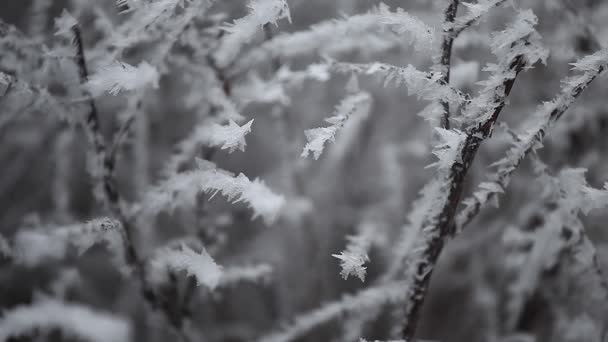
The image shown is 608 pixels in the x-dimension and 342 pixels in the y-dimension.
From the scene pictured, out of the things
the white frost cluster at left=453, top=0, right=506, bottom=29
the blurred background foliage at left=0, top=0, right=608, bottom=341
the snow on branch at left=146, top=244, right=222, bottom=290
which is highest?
the white frost cluster at left=453, top=0, right=506, bottom=29

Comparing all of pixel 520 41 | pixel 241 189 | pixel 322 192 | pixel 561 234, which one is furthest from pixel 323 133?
pixel 322 192

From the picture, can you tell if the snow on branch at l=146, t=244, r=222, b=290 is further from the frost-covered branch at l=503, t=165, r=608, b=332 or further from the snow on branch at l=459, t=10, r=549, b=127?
the frost-covered branch at l=503, t=165, r=608, b=332

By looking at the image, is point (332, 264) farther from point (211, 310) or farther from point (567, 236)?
point (567, 236)

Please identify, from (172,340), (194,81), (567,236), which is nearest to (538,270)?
(567,236)

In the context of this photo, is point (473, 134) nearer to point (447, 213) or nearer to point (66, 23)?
point (447, 213)

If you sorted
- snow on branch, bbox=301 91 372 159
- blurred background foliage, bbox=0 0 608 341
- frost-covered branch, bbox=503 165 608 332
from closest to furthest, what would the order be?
snow on branch, bbox=301 91 372 159 → frost-covered branch, bbox=503 165 608 332 → blurred background foliage, bbox=0 0 608 341

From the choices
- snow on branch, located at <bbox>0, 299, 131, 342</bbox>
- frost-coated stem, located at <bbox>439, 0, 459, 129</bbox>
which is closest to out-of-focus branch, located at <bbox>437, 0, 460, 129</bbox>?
frost-coated stem, located at <bbox>439, 0, 459, 129</bbox>
